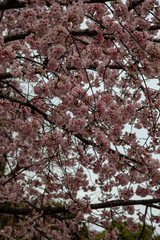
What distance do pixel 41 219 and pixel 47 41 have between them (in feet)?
13.9

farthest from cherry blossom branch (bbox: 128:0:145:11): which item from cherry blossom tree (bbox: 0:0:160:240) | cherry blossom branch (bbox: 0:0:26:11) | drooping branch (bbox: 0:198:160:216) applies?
drooping branch (bbox: 0:198:160:216)

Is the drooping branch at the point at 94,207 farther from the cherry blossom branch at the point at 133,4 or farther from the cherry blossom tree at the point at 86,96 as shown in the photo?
the cherry blossom branch at the point at 133,4

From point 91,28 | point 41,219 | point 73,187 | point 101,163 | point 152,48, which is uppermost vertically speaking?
point 91,28

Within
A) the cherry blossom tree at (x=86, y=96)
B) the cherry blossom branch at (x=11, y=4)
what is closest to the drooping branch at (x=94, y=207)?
the cherry blossom tree at (x=86, y=96)

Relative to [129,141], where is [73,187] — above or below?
below

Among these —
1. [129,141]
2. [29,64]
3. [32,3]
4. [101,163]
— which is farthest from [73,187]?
[32,3]

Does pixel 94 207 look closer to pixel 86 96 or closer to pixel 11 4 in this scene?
pixel 86 96

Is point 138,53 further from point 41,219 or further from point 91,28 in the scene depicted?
point 41,219

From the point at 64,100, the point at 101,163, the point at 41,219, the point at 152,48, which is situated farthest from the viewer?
the point at 41,219

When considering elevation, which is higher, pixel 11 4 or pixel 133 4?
pixel 133 4

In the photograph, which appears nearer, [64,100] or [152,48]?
[152,48]

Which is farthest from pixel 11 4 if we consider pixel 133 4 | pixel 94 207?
pixel 94 207

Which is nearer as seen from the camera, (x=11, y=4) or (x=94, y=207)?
(x=11, y=4)

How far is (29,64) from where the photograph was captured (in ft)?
14.8
